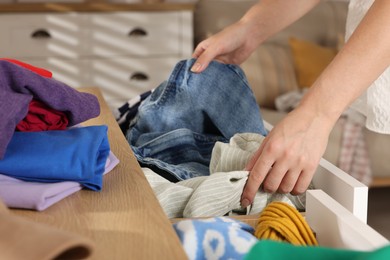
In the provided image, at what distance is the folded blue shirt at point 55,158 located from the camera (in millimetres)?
920

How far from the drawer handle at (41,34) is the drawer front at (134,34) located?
21cm

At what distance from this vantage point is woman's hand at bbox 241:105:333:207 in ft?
3.48

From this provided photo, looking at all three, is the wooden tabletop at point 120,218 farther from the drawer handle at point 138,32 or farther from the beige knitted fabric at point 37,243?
the drawer handle at point 138,32

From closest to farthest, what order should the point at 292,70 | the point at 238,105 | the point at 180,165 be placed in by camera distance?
the point at 180,165, the point at 238,105, the point at 292,70

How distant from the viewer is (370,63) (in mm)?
1103

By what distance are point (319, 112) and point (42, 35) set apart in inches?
115

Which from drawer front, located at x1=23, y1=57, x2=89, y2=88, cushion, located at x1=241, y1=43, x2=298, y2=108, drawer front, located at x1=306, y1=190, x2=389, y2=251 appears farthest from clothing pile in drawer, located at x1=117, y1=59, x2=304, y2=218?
drawer front, located at x1=23, y1=57, x2=89, y2=88

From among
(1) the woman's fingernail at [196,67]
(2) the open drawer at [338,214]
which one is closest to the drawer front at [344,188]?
(2) the open drawer at [338,214]

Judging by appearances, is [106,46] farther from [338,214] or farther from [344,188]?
[338,214]

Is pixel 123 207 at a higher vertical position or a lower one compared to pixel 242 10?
higher

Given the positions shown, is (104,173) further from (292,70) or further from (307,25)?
(307,25)

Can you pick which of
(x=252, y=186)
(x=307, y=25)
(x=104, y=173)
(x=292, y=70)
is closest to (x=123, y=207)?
(x=104, y=173)

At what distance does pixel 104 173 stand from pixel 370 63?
41 centimetres

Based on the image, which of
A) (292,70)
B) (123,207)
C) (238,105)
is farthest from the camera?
(292,70)
